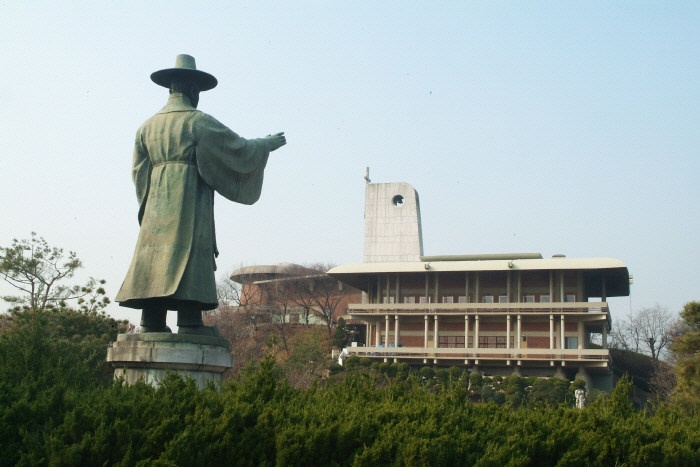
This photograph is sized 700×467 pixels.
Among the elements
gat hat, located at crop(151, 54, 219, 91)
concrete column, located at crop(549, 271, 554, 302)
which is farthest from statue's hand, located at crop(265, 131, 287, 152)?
concrete column, located at crop(549, 271, 554, 302)

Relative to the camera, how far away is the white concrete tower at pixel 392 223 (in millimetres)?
53250

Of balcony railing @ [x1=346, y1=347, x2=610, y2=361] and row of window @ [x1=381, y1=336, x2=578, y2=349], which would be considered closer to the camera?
balcony railing @ [x1=346, y1=347, x2=610, y2=361]

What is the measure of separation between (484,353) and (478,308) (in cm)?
368

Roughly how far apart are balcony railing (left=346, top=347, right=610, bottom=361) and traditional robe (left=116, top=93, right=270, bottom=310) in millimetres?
36253

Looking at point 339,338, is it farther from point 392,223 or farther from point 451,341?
point 392,223

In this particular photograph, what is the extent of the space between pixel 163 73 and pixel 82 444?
5009 mm

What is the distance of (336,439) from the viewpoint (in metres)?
5.86

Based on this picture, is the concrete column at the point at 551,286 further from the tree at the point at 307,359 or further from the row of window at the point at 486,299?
the tree at the point at 307,359

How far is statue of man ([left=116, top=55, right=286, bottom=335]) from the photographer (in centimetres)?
834

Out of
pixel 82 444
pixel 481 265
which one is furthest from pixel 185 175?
pixel 481 265

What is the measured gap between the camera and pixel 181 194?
857cm

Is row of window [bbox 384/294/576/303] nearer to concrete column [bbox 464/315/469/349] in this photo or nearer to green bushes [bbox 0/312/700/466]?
concrete column [bbox 464/315/469/349]

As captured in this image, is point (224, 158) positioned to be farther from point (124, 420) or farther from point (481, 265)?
point (481, 265)

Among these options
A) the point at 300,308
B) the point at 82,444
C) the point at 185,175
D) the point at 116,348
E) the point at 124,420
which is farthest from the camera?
the point at 300,308
